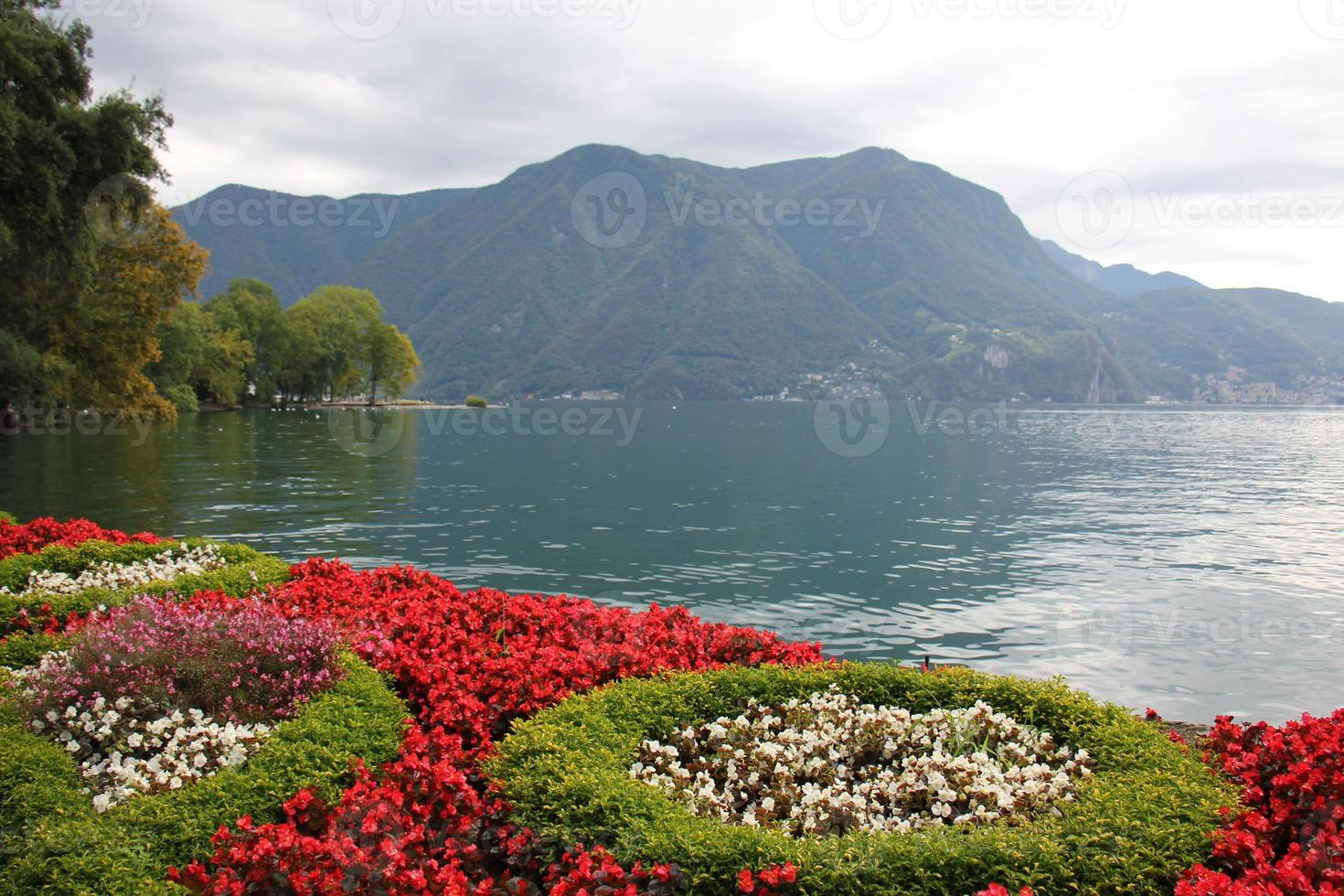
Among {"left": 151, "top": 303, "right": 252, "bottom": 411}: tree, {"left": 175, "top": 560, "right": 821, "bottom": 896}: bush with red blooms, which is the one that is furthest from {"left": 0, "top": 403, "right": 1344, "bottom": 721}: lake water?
{"left": 151, "top": 303, "right": 252, "bottom": 411}: tree

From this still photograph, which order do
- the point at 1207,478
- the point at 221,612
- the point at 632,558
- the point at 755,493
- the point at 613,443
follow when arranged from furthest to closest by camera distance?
1. the point at 613,443
2. the point at 1207,478
3. the point at 755,493
4. the point at 632,558
5. the point at 221,612

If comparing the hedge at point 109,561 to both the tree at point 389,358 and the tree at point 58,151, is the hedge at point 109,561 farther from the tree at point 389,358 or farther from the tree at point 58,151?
the tree at point 389,358

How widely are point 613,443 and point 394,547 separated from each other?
4746 cm

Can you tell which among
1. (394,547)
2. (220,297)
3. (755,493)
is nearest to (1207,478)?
(755,493)

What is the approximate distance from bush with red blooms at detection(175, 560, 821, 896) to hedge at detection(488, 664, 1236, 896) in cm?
23

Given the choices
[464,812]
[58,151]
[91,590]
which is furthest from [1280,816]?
[58,151]

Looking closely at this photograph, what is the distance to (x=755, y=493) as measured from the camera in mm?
38094

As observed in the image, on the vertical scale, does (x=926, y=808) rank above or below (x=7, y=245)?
below

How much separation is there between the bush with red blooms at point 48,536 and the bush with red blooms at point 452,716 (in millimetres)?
4699

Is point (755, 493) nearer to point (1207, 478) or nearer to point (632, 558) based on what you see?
point (632, 558)

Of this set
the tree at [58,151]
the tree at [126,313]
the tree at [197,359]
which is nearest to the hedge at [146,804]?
the tree at [58,151]

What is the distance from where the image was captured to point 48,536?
16.0m

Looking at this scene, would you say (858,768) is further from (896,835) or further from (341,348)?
(341,348)

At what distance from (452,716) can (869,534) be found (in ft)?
70.5
